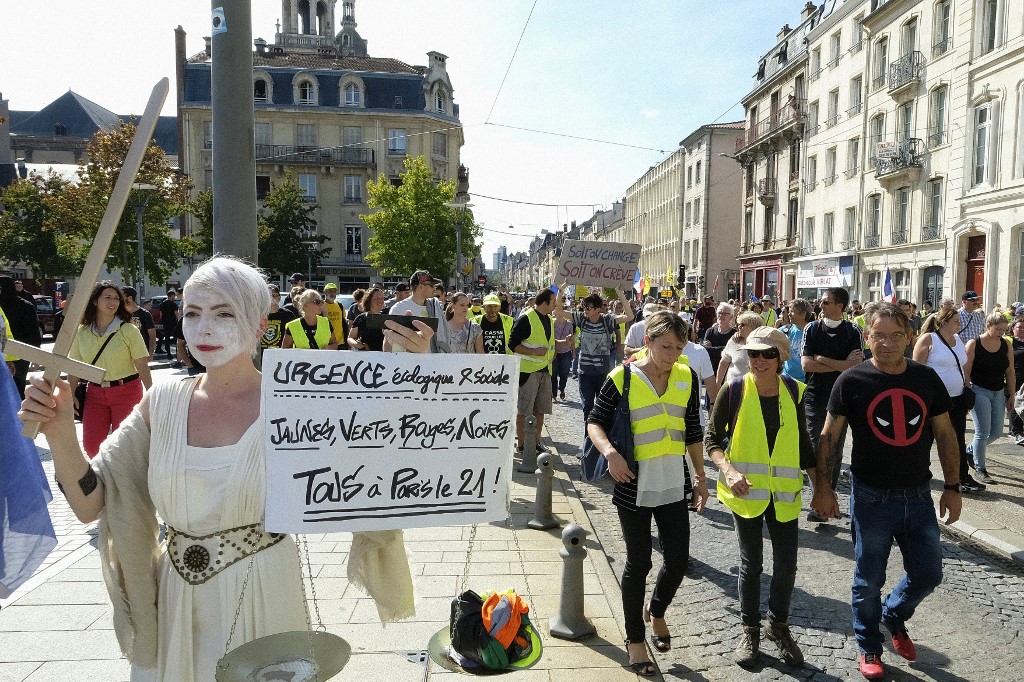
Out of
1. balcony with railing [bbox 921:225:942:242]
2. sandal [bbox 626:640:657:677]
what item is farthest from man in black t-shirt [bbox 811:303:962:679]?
balcony with railing [bbox 921:225:942:242]

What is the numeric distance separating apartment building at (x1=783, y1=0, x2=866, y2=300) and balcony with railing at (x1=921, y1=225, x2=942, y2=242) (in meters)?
4.36

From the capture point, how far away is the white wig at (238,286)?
89.2 inches

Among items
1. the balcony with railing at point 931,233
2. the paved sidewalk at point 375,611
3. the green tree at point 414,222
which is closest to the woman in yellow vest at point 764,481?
the paved sidewalk at point 375,611

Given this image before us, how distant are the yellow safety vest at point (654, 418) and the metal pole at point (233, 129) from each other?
2.59 m

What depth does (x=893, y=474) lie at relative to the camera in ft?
12.5

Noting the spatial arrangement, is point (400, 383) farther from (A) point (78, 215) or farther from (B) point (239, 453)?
(A) point (78, 215)

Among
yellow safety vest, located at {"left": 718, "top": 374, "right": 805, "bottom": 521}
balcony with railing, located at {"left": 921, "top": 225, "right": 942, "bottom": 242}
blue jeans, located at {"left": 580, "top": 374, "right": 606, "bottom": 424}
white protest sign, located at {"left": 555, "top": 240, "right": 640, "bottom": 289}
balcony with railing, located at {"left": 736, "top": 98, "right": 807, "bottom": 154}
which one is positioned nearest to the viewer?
yellow safety vest, located at {"left": 718, "top": 374, "right": 805, "bottom": 521}

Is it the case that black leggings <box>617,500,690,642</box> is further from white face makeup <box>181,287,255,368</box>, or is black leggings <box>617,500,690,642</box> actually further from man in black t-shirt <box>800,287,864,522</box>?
man in black t-shirt <box>800,287,864,522</box>

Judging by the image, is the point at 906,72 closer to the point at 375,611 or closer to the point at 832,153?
the point at 832,153

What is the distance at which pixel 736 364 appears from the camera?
6.85 meters

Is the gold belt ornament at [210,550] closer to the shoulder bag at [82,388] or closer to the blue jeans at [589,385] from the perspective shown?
the shoulder bag at [82,388]

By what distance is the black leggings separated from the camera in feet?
12.6

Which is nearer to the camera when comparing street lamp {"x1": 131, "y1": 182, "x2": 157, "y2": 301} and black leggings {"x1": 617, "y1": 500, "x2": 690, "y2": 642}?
black leggings {"x1": 617, "y1": 500, "x2": 690, "y2": 642}

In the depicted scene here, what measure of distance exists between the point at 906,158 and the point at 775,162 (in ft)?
47.3
